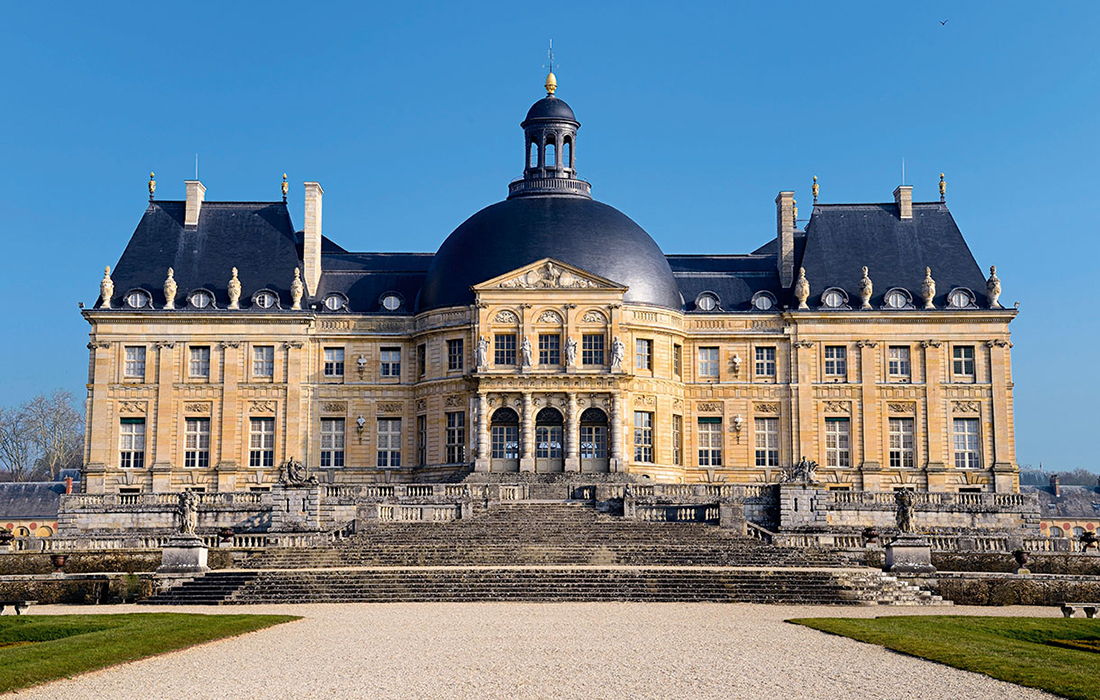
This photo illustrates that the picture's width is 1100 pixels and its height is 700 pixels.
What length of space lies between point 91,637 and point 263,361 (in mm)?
34645

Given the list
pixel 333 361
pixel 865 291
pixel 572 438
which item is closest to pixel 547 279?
pixel 572 438

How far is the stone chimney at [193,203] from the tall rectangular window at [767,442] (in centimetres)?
2553

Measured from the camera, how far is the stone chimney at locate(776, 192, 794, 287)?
57344 mm

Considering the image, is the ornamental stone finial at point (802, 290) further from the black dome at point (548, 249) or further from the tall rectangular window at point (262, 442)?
the tall rectangular window at point (262, 442)

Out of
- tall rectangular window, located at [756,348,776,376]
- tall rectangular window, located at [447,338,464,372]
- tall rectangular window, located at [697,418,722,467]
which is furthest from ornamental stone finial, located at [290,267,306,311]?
tall rectangular window, located at [756,348,776,376]

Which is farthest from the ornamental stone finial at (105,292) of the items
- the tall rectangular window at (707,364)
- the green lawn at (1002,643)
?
the green lawn at (1002,643)

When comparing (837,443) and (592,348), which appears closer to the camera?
(592,348)

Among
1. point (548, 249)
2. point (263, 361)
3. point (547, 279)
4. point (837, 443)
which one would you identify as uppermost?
point (548, 249)

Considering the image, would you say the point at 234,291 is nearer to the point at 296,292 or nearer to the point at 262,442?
the point at 296,292

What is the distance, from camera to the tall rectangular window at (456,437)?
174ft

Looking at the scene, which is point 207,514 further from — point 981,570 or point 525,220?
point 981,570

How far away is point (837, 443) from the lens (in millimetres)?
54875

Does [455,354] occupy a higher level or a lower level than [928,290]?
lower

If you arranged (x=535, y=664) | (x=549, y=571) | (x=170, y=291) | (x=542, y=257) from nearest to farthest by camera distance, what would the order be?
(x=535, y=664), (x=549, y=571), (x=542, y=257), (x=170, y=291)
